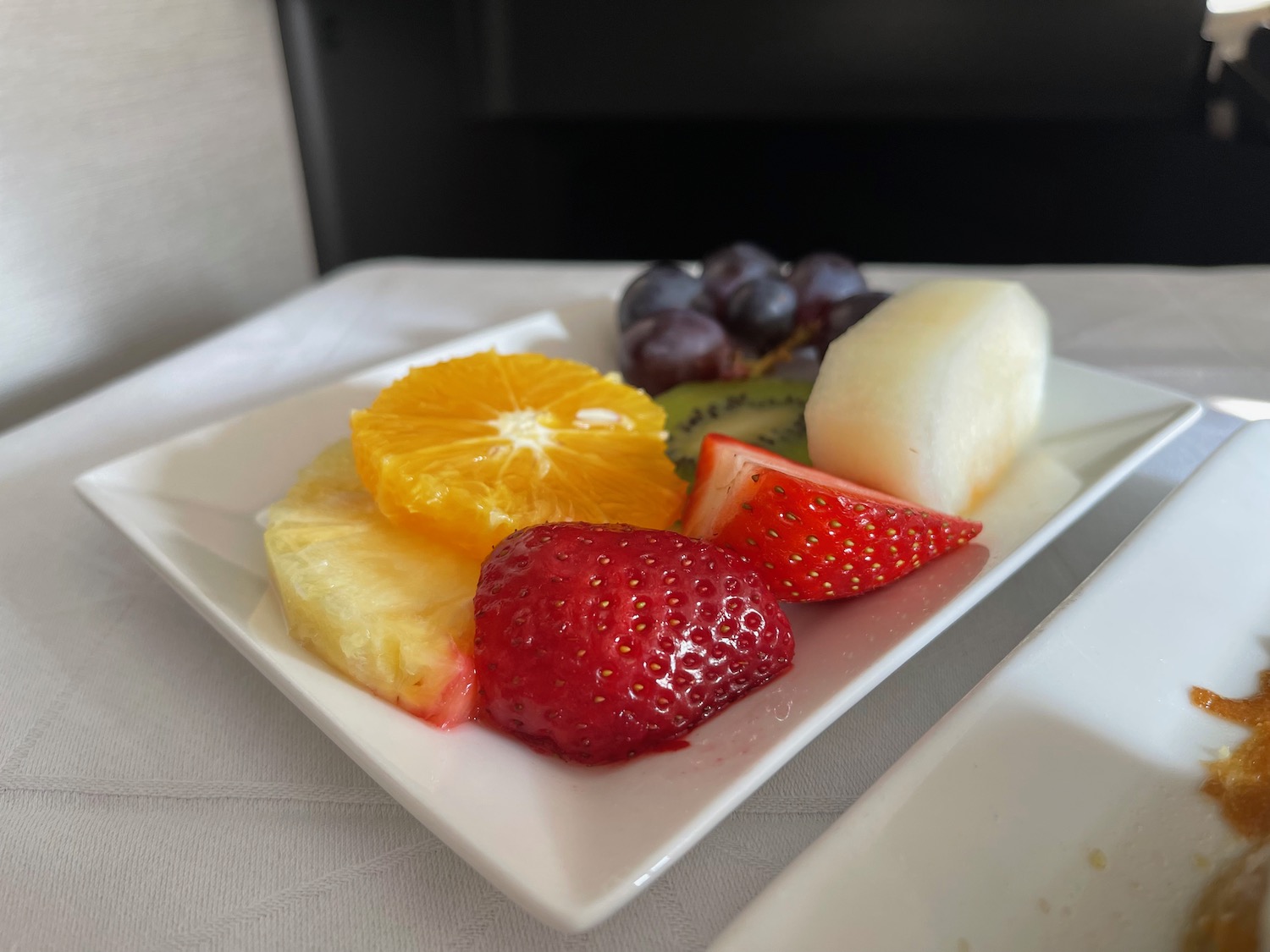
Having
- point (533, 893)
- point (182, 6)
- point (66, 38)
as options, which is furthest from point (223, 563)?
point (182, 6)

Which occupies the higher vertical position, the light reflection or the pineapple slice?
the pineapple slice

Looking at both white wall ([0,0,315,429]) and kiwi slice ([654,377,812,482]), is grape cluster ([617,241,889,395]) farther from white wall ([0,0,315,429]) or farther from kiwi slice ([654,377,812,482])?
white wall ([0,0,315,429])

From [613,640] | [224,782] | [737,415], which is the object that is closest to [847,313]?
[737,415]

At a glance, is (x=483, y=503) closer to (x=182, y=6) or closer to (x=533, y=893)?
(x=533, y=893)

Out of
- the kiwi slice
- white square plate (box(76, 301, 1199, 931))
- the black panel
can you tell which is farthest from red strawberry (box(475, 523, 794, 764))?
the black panel

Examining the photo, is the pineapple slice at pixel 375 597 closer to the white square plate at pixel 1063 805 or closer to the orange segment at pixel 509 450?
the orange segment at pixel 509 450
